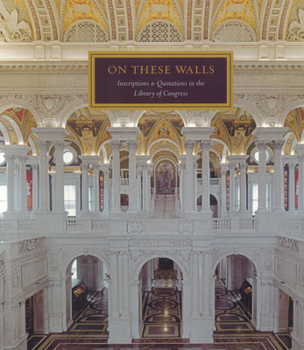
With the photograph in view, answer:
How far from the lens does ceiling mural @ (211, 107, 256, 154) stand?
19.9 m

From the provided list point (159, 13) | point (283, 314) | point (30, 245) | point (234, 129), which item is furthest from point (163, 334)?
point (159, 13)

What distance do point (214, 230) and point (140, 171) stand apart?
380 inches

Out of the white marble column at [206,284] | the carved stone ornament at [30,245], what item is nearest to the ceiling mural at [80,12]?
the carved stone ornament at [30,245]

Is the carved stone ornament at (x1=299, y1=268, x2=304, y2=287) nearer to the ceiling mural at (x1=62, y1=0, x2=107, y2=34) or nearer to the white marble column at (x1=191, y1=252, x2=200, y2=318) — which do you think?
the white marble column at (x1=191, y1=252, x2=200, y2=318)

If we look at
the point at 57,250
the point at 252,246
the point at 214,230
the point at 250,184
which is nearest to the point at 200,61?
the point at 214,230

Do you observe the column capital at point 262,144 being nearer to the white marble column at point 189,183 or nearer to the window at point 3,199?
the white marble column at point 189,183

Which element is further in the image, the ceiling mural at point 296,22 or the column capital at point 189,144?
the column capital at point 189,144

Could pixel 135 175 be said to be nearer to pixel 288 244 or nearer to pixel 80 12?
pixel 288 244

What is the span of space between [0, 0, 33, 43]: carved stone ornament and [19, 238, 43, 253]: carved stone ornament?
907 centimetres

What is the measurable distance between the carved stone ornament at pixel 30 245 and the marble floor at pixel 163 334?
4033mm

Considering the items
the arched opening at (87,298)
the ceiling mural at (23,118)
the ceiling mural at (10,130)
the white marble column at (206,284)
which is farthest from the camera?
the ceiling mural at (10,130)

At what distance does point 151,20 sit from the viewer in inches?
588

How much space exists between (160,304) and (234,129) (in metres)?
11.6

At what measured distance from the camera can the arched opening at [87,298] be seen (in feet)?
50.3
